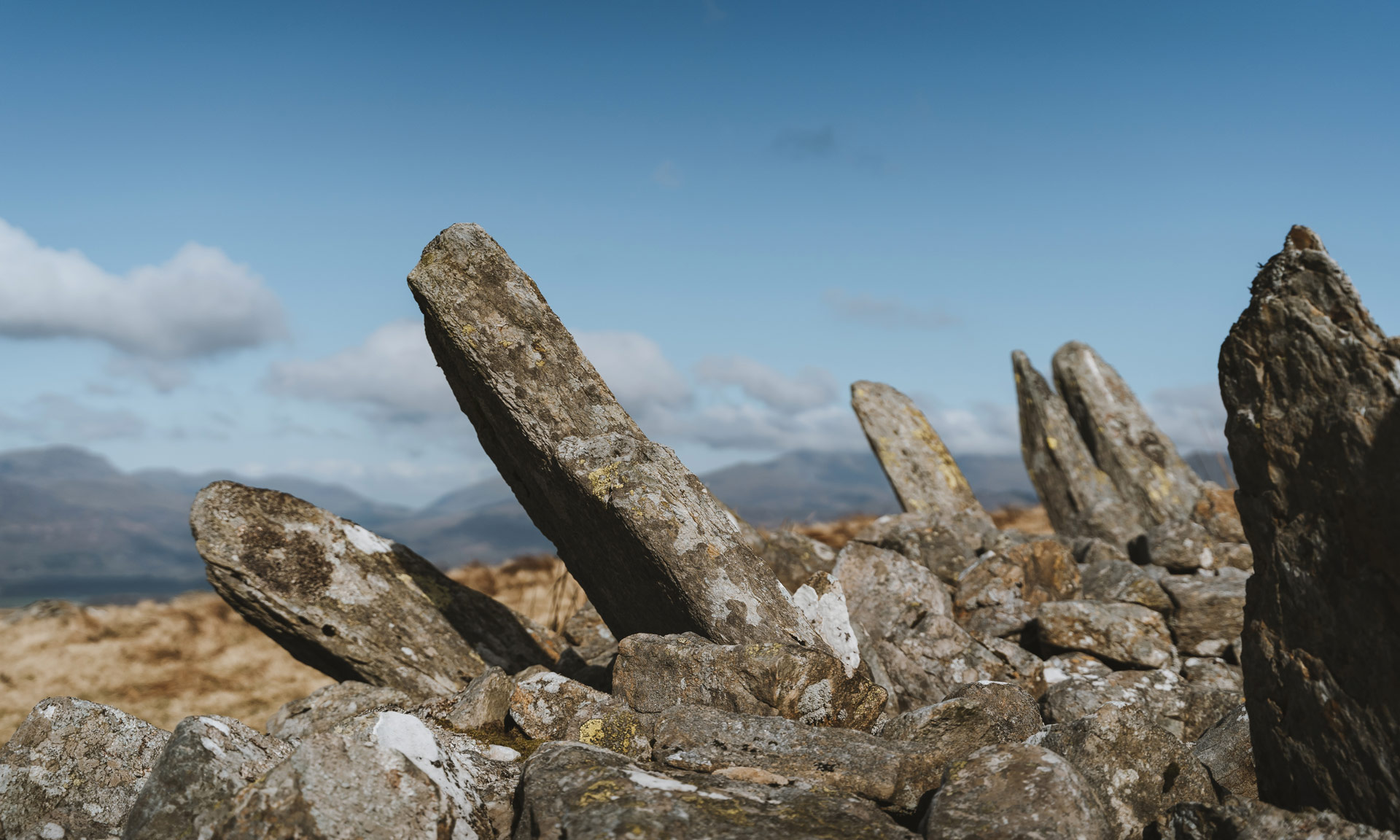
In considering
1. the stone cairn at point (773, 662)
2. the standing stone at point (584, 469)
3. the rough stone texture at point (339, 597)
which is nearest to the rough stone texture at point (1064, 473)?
the stone cairn at point (773, 662)

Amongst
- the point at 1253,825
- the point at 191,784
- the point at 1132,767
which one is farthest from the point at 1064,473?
the point at 191,784

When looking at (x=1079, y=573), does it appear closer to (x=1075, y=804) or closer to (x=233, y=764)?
(x=1075, y=804)

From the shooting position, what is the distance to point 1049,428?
17266 mm

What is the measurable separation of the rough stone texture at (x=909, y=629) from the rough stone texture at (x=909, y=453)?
5543 millimetres

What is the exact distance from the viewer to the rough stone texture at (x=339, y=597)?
904 centimetres

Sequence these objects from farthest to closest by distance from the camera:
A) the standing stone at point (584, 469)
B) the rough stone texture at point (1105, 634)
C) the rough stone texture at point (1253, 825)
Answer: the rough stone texture at point (1105, 634) → the standing stone at point (584, 469) → the rough stone texture at point (1253, 825)

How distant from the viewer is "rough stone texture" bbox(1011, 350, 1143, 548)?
1559cm

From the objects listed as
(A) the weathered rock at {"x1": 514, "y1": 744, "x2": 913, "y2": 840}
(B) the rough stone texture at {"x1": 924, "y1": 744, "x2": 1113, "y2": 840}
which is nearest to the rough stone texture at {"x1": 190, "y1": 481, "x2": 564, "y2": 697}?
(A) the weathered rock at {"x1": 514, "y1": 744, "x2": 913, "y2": 840}

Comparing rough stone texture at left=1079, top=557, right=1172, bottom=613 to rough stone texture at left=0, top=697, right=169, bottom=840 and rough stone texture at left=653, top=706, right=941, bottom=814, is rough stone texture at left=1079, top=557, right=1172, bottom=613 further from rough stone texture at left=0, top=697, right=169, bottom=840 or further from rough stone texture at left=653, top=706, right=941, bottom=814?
rough stone texture at left=0, top=697, right=169, bottom=840

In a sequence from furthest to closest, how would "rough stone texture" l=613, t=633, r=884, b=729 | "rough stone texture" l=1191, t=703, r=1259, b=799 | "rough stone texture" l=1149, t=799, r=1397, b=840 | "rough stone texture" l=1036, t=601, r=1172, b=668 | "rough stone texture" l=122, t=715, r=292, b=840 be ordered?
"rough stone texture" l=1036, t=601, r=1172, b=668
"rough stone texture" l=613, t=633, r=884, b=729
"rough stone texture" l=1191, t=703, r=1259, b=799
"rough stone texture" l=122, t=715, r=292, b=840
"rough stone texture" l=1149, t=799, r=1397, b=840

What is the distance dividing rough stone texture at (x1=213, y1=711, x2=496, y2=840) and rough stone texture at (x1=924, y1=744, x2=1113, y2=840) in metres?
2.43

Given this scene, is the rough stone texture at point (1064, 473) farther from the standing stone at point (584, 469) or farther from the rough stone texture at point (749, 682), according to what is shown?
the rough stone texture at point (749, 682)

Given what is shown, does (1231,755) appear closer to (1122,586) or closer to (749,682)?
(749,682)

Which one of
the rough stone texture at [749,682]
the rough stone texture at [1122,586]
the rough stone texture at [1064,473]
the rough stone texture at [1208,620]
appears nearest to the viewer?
the rough stone texture at [749,682]
